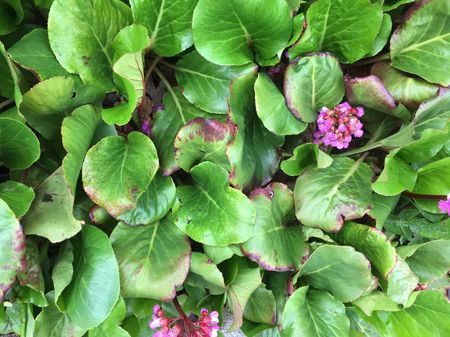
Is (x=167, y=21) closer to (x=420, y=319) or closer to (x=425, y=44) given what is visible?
(x=425, y=44)

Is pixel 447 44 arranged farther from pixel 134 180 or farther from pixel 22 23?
pixel 22 23

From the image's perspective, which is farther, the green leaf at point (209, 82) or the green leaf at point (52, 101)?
the green leaf at point (209, 82)

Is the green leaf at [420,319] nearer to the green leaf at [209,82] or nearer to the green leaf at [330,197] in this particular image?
the green leaf at [330,197]

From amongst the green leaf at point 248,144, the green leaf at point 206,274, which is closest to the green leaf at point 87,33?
the green leaf at point 248,144

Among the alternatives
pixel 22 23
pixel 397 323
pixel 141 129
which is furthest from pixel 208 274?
pixel 22 23

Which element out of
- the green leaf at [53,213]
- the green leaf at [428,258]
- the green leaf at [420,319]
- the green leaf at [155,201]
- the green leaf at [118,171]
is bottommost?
the green leaf at [420,319]

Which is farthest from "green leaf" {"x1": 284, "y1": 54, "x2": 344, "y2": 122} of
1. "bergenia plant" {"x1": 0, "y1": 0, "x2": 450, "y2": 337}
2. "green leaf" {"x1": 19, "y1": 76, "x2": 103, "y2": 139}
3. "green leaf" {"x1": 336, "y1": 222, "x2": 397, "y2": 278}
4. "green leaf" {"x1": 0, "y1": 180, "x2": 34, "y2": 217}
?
"green leaf" {"x1": 0, "y1": 180, "x2": 34, "y2": 217}

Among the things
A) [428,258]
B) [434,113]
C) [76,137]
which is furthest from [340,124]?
[76,137]
